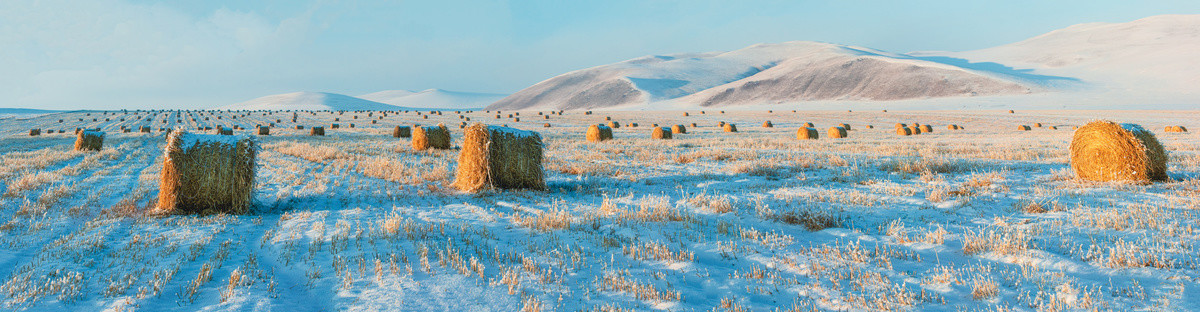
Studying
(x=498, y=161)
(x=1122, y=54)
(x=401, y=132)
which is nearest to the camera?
(x=498, y=161)

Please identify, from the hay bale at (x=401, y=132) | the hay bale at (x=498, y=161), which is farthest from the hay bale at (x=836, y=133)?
the hay bale at (x=401, y=132)

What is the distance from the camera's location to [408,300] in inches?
170

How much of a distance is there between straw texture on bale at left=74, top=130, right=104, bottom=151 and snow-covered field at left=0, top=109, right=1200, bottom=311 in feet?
38.7

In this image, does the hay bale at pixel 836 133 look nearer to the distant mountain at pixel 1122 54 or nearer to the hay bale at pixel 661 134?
the hay bale at pixel 661 134

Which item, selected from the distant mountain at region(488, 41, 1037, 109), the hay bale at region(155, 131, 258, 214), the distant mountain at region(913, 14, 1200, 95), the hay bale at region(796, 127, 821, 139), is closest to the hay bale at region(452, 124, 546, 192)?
the hay bale at region(155, 131, 258, 214)

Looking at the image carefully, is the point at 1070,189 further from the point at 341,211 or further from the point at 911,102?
the point at 911,102

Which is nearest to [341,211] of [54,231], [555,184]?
[54,231]

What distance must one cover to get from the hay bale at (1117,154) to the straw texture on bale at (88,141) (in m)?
27.5

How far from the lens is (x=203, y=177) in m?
8.11

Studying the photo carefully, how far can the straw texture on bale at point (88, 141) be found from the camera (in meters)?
19.6

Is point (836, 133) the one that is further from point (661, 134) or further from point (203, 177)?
point (203, 177)

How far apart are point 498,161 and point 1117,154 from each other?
10.1 m

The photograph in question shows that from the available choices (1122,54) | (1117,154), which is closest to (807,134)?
(1117,154)

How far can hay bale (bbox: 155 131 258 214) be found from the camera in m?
7.99
